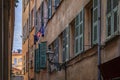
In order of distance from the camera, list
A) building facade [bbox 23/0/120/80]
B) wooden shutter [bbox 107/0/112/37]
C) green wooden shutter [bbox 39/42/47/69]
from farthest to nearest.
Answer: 1. green wooden shutter [bbox 39/42/47/69]
2. wooden shutter [bbox 107/0/112/37]
3. building facade [bbox 23/0/120/80]

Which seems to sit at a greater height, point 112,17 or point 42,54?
point 112,17

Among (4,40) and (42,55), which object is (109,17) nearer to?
(4,40)

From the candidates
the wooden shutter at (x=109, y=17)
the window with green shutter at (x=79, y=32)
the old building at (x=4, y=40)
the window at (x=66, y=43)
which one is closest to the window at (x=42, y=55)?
the window at (x=66, y=43)

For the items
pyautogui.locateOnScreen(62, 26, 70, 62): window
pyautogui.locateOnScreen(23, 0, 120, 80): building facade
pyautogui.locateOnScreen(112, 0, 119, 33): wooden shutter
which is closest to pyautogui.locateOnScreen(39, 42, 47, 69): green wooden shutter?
pyautogui.locateOnScreen(23, 0, 120, 80): building facade

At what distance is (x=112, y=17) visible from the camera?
12117mm

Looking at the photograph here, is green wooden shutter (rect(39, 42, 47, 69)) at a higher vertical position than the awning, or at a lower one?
higher

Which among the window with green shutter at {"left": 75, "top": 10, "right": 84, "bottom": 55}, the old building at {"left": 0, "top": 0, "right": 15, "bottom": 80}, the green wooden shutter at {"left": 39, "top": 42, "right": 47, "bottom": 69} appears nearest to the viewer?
the old building at {"left": 0, "top": 0, "right": 15, "bottom": 80}

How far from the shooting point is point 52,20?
1018 inches

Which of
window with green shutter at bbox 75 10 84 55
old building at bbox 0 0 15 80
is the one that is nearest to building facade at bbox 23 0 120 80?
window with green shutter at bbox 75 10 84 55

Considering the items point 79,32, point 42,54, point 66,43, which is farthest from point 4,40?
point 42,54

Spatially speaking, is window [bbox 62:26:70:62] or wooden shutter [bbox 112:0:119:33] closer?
wooden shutter [bbox 112:0:119:33]

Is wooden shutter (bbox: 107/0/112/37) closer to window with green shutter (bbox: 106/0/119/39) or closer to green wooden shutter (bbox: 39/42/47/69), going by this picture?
window with green shutter (bbox: 106/0/119/39)

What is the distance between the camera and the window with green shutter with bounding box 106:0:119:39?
11791mm

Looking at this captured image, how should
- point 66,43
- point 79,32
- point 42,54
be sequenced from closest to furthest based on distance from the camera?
1. point 79,32
2. point 66,43
3. point 42,54
